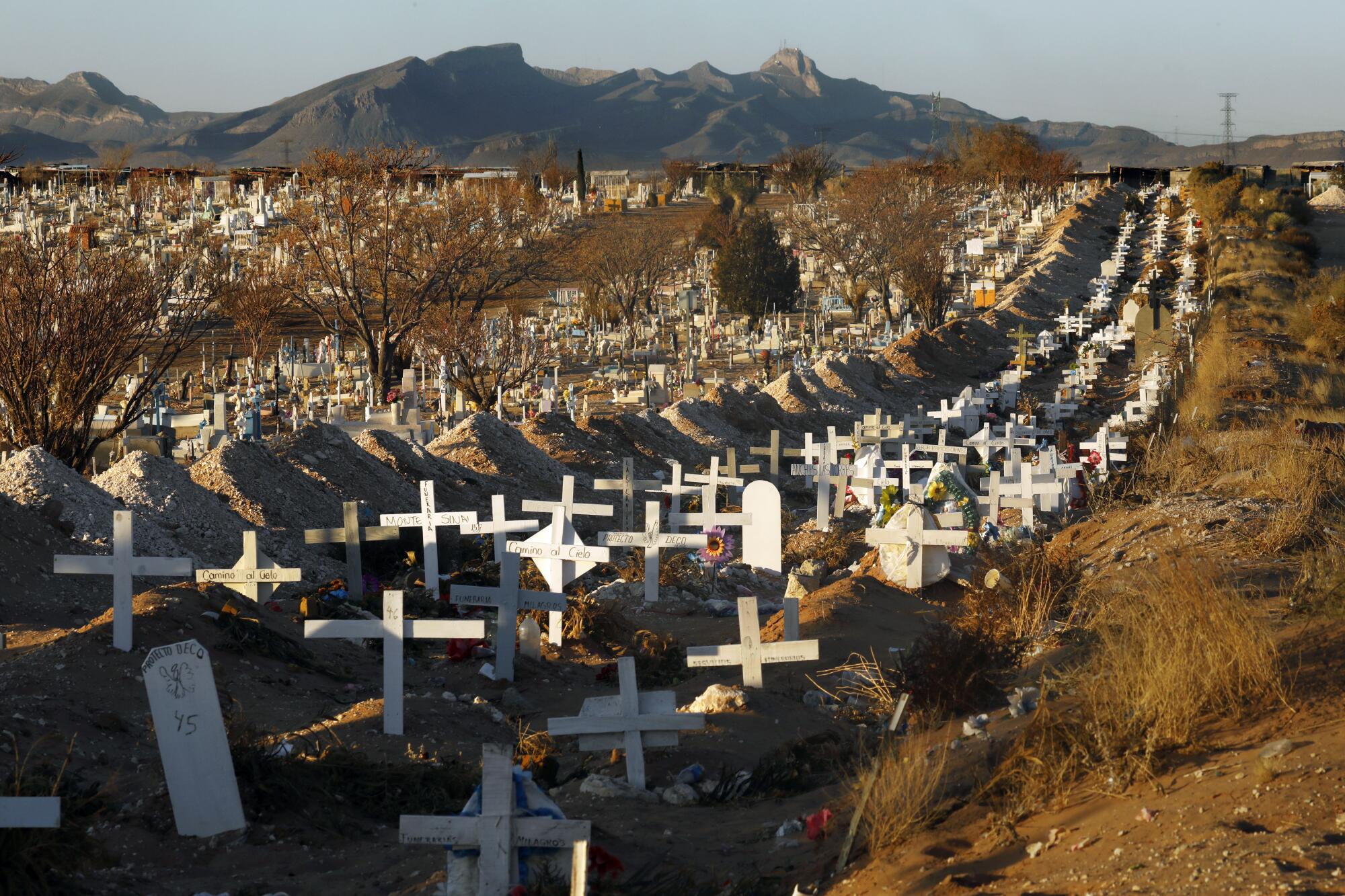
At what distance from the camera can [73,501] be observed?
12.5 meters

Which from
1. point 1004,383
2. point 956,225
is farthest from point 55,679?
point 956,225

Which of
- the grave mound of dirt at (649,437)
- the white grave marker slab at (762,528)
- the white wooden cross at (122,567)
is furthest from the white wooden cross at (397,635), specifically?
the grave mound of dirt at (649,437)

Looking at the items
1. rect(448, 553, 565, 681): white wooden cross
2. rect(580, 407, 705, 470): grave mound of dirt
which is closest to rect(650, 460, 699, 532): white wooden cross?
rect(448, 553, 565, 681): white wooden cross

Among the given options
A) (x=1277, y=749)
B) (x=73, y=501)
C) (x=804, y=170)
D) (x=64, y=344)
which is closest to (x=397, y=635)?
(x=1277, y=749)

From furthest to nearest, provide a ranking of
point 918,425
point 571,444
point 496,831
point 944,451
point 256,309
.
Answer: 1. point 256,309
2. point 918,425
3. point 571,444
4. point 944,451
5. point 496,831

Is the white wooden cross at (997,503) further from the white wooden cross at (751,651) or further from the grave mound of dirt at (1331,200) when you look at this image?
the grave mound of dirt at (1331,200)

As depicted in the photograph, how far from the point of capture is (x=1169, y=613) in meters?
6.08

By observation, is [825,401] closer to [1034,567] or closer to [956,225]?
[1034,567]

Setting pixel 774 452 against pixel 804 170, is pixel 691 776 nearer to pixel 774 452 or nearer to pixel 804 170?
pixel 774 452

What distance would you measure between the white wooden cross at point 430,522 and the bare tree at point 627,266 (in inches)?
1311

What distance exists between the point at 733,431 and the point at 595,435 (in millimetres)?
Result: 3508

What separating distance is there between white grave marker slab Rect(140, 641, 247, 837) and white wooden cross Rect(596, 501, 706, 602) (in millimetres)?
5192

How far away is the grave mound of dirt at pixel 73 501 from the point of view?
12242mm

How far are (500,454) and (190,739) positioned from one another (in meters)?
12.7
